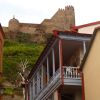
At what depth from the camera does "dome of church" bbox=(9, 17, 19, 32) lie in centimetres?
11399

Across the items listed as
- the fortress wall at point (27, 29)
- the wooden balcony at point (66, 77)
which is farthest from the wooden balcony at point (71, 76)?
the fortress wall at point (27, 29)

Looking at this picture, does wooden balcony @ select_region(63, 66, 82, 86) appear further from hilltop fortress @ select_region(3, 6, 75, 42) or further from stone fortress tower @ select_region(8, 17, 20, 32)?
stone fortress tower @ select_region(8, 17, 20, 32)

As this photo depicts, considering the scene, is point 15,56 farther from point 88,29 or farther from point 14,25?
point 88,29

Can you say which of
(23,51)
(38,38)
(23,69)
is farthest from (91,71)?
(38,38)

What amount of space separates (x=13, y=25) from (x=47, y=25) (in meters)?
7.54

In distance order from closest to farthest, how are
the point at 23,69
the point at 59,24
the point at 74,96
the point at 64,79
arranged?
the point at 64,79 → the point at 74,96 → the point at 23,69 → the point at 59,24

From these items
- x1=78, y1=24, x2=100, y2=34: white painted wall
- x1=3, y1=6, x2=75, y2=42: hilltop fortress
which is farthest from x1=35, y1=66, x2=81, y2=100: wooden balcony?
x1=3, y1=6, x2=75, y2=42: hilltop fortress

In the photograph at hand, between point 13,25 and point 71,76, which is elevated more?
point 13,25

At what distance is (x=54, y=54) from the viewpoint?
112 ft

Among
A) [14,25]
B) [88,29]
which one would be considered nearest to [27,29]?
[14,25]

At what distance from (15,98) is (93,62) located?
37.3 metres

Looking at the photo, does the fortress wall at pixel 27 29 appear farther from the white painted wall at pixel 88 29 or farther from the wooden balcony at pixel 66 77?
the wooden balcony at pixel 66 77

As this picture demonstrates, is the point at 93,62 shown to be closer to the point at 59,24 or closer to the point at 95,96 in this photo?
the point at 95,96

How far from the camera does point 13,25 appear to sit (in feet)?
380
